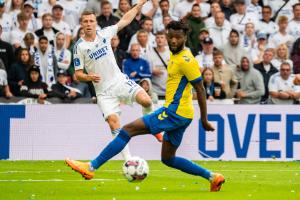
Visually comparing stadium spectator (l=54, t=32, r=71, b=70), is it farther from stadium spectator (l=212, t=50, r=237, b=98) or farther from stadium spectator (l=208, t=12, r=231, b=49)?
stadium spectator (l=208, t=12, r=231, b=49)

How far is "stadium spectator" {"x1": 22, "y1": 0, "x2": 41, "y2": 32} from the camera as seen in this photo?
24.3 meters

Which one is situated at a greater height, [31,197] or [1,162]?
[31,197]

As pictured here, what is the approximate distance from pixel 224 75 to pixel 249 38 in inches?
86.3

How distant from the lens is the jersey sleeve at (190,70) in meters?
13.8

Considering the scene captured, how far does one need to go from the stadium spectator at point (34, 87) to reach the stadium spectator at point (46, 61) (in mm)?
678

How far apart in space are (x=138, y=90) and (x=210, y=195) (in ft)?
13.4

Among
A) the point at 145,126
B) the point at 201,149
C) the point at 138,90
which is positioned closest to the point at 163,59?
the point at 201,149

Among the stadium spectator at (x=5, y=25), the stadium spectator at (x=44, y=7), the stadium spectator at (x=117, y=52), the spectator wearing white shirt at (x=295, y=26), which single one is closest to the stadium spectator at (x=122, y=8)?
the stadium spectator at (x=117, y=52)

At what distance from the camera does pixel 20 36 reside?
79.6 ft

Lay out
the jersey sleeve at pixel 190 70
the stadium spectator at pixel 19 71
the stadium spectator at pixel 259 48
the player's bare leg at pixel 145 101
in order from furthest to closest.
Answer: the stadium spectator at pixel 259 48, the stadium spectator at pixel 19 71, the player's bare leg at pixel 145 101, the jersey sleeve at pixel 190 70

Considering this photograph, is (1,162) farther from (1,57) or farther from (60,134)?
(1,57)

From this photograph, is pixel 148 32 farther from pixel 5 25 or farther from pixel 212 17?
pixel 5 25

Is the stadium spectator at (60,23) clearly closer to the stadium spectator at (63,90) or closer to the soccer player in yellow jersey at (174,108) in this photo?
the stadium spectator at (63,90)

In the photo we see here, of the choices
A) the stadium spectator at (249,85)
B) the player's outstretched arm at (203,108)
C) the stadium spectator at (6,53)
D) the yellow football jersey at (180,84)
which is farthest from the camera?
the stadium spectator at (249,85)
